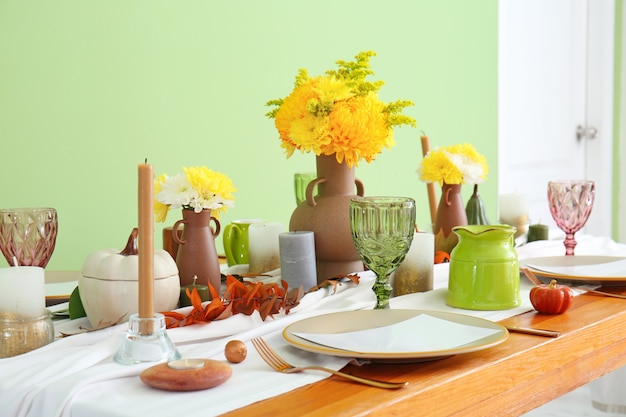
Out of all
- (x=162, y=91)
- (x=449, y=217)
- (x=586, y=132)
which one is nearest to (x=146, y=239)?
(x=449, y=217)

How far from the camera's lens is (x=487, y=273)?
1316 millimetres

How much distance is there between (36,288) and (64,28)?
4.83ft

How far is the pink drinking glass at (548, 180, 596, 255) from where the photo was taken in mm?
1809

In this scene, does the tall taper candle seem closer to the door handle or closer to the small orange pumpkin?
the small orange pumpkin

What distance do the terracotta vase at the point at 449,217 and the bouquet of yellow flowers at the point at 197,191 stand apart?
58 centimetres

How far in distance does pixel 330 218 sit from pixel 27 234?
50cm

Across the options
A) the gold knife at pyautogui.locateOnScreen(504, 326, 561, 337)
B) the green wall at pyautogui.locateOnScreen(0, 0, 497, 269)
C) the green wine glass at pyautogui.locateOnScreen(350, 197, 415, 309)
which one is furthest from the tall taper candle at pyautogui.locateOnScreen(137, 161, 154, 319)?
the green wall at pyautogui.locateOnScreen(0, 0, 497, 269)

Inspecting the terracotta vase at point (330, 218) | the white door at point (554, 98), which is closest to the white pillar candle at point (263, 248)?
the terracotta vase at point (330, 218)

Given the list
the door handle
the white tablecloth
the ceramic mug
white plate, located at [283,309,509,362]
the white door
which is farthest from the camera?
the door handle

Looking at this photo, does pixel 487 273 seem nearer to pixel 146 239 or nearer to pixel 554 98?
pixel 146 239

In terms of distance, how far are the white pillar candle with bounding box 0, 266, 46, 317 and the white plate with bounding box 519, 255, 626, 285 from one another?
884mm

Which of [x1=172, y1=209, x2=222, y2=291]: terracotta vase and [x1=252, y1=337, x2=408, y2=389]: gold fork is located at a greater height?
[x1=172, y1=209, x2=222, y2=291]: terracotta vase

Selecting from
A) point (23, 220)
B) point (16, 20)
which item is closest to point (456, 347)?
A: point (23, 220)

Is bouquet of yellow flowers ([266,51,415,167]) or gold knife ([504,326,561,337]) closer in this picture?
gold knife ([504,326,561,337])
